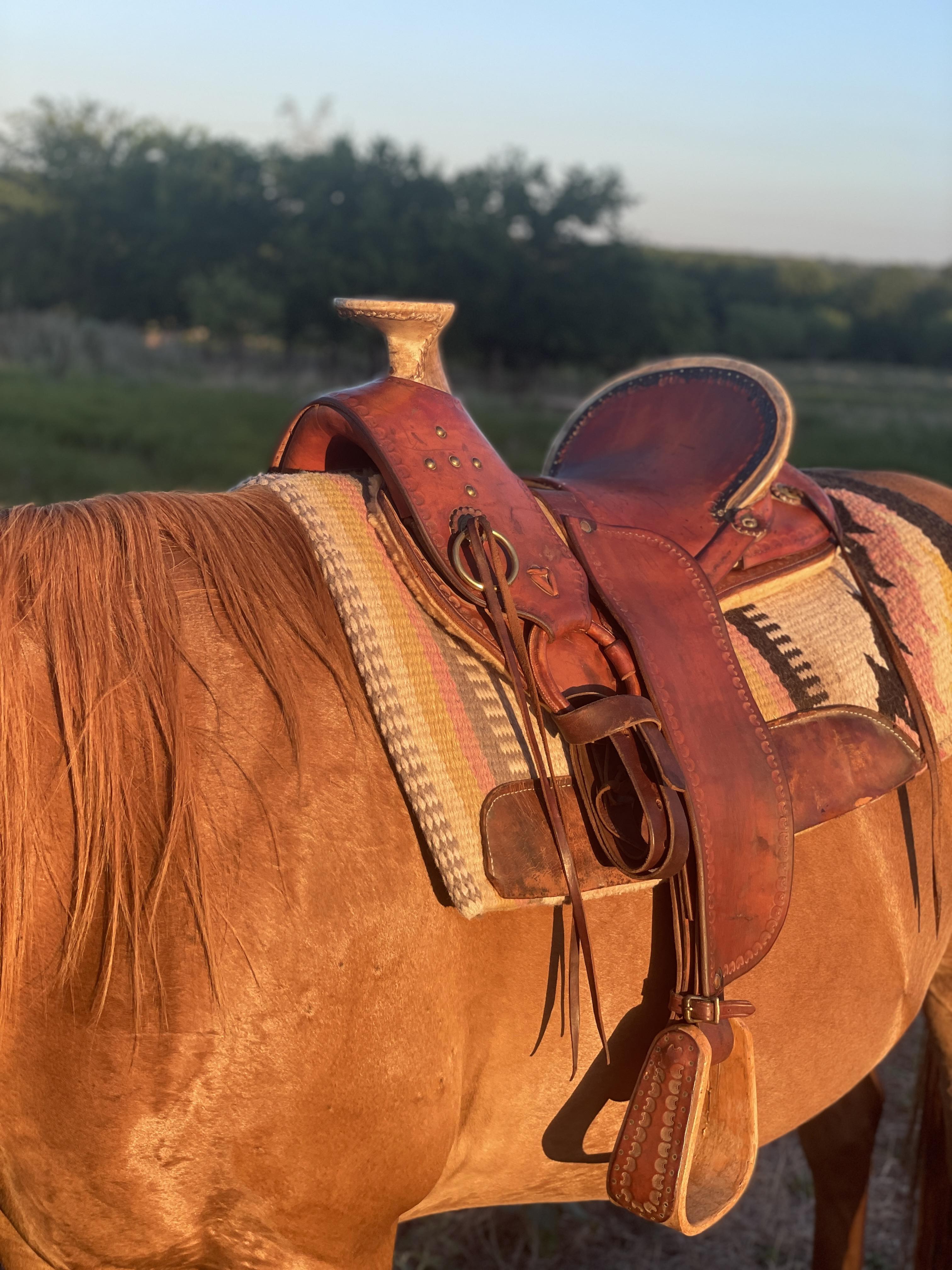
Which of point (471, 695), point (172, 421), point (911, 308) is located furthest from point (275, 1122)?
point (911, 308)

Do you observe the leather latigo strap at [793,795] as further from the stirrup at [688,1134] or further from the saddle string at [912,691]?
the stirrup at [688,1134]

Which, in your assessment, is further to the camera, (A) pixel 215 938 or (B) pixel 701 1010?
(B) pixel 701 1010

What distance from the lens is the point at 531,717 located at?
3.65 feet

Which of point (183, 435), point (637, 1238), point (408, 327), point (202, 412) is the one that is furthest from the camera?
point (202, 412)

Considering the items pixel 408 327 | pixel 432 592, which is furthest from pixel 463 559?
pixel 408 327

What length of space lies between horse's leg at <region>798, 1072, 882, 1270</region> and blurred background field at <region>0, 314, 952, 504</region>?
2.69 m

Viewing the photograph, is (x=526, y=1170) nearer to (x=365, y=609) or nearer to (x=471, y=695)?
(x=471, y=695)

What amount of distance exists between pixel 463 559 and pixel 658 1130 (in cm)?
68

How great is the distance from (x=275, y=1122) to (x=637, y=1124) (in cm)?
42

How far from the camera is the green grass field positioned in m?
8.57

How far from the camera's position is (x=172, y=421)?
11383mm

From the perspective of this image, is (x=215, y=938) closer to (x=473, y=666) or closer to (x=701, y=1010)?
(x=473, y=666)

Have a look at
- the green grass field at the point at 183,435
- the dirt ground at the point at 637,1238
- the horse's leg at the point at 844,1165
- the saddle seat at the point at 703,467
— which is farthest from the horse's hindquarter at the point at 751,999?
the green grass field at the point at 183,435

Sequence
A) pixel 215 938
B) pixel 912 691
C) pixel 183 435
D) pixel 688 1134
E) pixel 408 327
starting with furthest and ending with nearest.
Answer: pixel 183 435, pixel 912 691, pixel 408 327, pixel 688 1134, pixel 215 938
